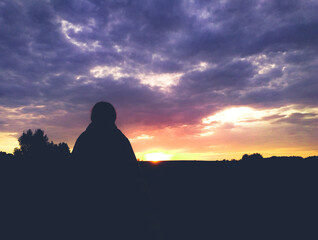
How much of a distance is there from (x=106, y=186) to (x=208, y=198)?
14.1 ft

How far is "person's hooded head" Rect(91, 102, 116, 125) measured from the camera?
11.1ft

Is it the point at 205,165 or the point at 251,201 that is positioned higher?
the point at 205,165

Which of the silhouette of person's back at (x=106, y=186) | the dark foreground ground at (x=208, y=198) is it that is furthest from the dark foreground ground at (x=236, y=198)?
the silhouette of person's back at (x=106, y=186)

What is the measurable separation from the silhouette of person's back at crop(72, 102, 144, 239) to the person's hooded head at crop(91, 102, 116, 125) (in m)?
0.21

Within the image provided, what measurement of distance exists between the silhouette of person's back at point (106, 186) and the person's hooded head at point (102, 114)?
0.68ft

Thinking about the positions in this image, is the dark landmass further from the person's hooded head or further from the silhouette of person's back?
the person's hooded head

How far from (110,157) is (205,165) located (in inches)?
180

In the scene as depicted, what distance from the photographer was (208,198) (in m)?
6.24

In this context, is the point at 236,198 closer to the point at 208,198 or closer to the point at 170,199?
the point at 208,198

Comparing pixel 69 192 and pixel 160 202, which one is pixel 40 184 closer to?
pixel 69 192

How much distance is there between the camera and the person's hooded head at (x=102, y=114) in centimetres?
338

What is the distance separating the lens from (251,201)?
A: 612 centimetres

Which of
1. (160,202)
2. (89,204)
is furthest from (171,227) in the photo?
(89,204)

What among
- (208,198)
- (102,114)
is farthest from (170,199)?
(102,114)
